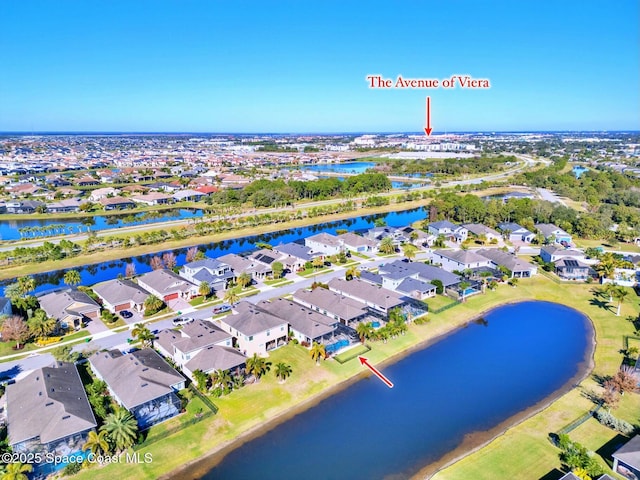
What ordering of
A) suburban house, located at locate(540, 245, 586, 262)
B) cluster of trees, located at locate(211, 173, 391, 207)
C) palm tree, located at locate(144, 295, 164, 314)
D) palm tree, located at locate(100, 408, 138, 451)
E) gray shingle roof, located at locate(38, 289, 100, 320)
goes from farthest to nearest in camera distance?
cluster of trees, located at locate(211, 173, 391, 207)
suburban house, located at locate(540, 245, 586, 262)
palm tree, located at locate(144, 295, 164, 314)
gray shingle roof, located at locate(38, 289, 100, 320)
palm tree, located at locate(100, 408, 138, 451)

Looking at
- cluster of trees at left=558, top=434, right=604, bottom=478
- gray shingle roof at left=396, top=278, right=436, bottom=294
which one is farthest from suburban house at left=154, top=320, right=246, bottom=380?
cluster of trees at left=558, top=434, right=604, bottom=478

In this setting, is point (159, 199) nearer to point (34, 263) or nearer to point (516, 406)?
point (34, 263)

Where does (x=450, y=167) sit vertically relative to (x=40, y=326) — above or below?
above

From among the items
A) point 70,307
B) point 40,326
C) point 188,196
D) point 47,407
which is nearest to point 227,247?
point 70,307

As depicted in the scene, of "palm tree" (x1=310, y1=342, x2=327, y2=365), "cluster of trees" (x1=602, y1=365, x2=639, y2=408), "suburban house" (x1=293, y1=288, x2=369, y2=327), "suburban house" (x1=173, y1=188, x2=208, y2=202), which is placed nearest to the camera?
"cluster of trees" (x1=602, y1=365, x2=639, y2=408)

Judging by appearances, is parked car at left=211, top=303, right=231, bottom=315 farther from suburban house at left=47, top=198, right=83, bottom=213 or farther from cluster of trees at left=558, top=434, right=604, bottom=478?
suburban house at left=47, top=198, right=83, bottom=213

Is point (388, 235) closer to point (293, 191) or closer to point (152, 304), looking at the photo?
point (152, 304)

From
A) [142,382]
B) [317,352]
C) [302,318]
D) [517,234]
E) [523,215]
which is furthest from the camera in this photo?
[523,215]
